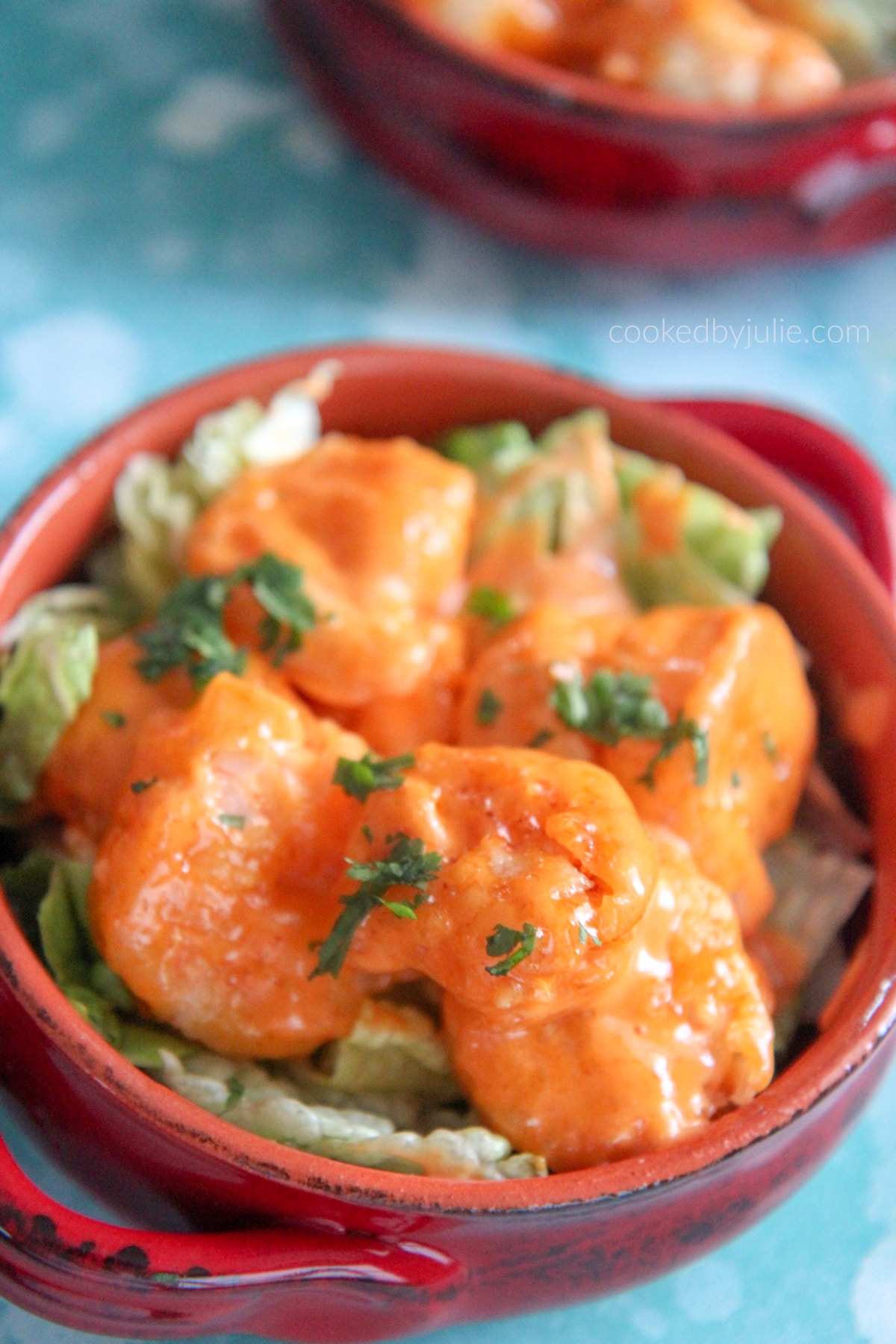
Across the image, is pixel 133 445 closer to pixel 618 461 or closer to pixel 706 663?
pixel 618 461

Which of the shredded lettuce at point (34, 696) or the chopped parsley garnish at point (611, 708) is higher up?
the chopped parsley garnish at point (611, 708)

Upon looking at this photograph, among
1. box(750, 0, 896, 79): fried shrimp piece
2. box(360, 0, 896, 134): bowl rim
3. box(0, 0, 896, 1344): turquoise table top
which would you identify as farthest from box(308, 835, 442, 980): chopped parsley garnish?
box(750, 0, 896, 79): fried shrimp piece

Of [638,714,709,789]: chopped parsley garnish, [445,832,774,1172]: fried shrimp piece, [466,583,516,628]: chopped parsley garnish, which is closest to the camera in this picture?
[445,832,774,1172]: fried shrimp piece

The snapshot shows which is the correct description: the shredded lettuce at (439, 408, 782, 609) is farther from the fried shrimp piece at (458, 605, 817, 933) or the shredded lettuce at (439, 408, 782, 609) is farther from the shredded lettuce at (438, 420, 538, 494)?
the fried shrimp piece at (458, 605, 817, 933)

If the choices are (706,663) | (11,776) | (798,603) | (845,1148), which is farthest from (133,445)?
(845,1148)

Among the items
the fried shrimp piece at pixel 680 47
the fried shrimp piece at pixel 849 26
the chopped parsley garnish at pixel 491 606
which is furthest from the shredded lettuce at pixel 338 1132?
the fried shrimp piece at pixel 849 26

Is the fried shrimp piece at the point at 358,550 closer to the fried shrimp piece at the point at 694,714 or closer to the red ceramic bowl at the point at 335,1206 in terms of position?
the fried shrimp piece at the point at 694,714
